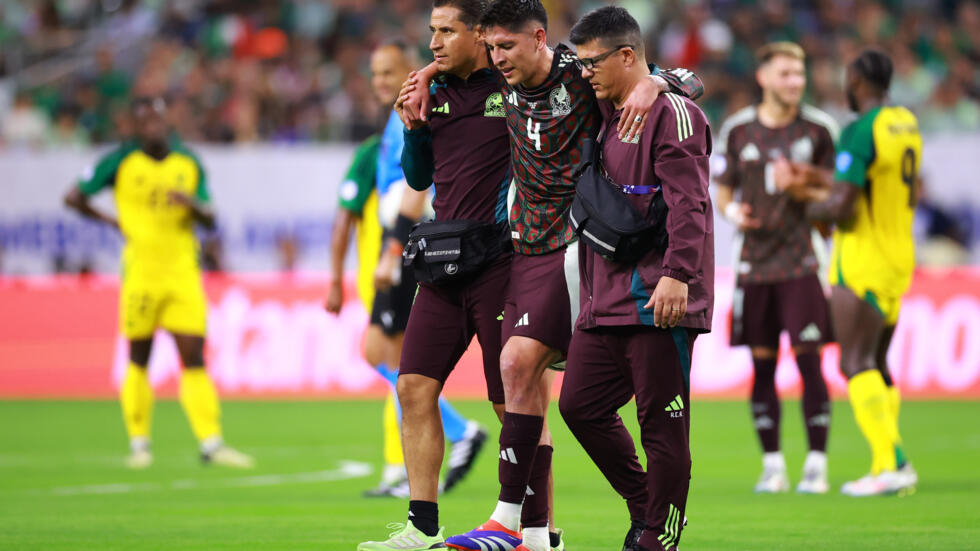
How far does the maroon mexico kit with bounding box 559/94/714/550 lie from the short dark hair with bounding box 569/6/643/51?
1.02 ft

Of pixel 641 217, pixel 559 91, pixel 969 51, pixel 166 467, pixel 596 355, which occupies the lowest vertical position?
pixel 166 467

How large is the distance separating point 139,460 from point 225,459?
711 mm

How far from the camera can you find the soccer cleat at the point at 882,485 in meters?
9.30

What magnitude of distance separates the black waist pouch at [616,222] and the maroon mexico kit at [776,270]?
4140 mm

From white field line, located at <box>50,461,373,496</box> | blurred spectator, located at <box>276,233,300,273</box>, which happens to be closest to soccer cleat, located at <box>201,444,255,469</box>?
white field line, located at <box>50,461,373,496</box>

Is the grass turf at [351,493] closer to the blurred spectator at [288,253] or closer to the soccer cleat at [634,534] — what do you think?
the soccer cleat at [634,534]

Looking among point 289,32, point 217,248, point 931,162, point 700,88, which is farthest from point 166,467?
point 289,32

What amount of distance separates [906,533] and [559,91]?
2.90 metres

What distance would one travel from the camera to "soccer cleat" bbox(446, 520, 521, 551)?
6.34 metres

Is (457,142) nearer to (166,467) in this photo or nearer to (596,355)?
(596,355)

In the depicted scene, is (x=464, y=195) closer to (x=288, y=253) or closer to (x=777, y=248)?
(x=777, y=248)

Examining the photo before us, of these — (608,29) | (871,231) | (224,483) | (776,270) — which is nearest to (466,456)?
(224,483)

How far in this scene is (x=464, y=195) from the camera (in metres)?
6.73

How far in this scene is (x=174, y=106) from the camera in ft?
77.2
